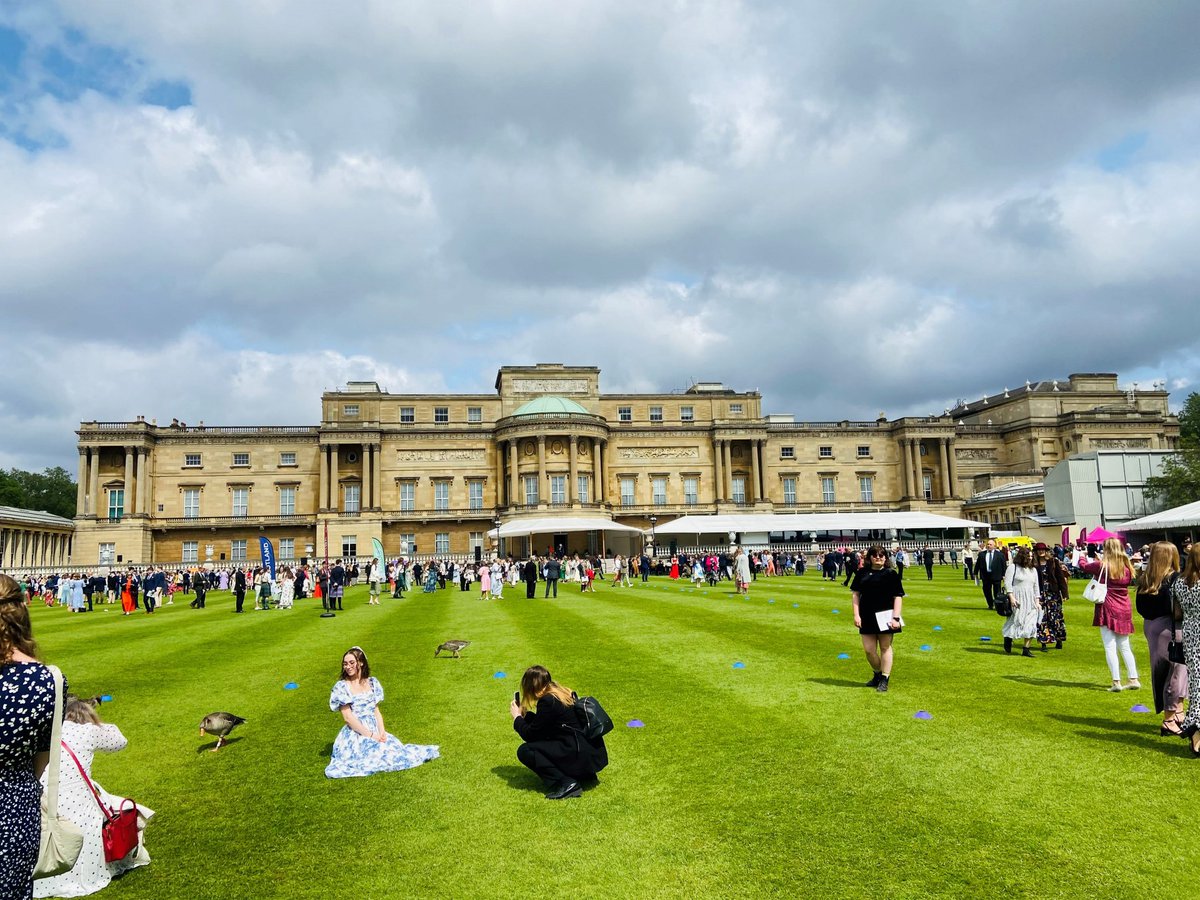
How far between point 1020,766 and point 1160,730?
2260 millimetres

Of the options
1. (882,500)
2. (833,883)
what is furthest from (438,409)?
(833,883)

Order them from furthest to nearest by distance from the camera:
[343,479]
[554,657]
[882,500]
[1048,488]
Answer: [882,500] < [343,479] < [1048,488] < [554,657]

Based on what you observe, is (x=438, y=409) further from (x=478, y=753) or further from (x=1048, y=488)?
(x=478, y=753)

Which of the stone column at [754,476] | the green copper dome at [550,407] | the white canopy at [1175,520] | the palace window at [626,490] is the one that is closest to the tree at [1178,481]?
the white canopy at [1175,520]

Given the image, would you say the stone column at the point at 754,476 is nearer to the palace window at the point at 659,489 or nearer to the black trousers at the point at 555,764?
the palace window at the point at 659,489

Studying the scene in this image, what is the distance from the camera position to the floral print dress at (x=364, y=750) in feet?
25.9

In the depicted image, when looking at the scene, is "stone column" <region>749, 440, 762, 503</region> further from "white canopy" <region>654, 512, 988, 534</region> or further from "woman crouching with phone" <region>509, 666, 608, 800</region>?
"woman crouching with phone" <region>509, 666, 608, 800</region>

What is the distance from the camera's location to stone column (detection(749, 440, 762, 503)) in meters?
75.3

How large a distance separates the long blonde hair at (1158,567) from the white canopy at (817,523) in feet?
129

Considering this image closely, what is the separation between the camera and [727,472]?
7569cm

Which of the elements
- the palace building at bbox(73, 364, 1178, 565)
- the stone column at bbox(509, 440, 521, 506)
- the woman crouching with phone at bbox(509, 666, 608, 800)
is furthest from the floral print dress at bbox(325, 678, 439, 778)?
the stone column at bbox(509, 440, 521, 506)

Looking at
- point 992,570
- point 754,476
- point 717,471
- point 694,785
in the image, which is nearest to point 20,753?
point 694,785

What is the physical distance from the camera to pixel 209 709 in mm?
11180

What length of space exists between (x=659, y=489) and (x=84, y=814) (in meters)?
70.8
